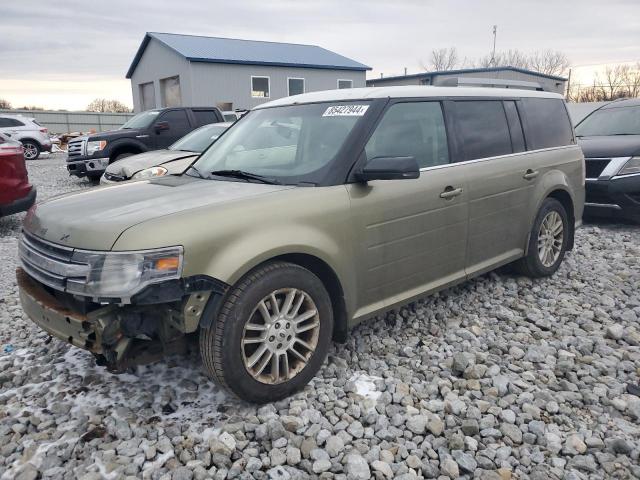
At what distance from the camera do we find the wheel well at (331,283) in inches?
125

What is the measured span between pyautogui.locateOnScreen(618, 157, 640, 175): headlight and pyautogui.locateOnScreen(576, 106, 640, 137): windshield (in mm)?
1205

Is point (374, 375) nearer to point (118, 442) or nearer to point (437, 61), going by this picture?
point (118, 442)

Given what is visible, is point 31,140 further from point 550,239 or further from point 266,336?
point 266,336

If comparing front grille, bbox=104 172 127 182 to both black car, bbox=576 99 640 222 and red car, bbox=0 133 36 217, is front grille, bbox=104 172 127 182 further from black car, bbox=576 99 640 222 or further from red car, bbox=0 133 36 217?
black car, bbox=576 99 640 222

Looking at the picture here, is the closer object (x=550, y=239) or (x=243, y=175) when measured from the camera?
(x=243, y=175)

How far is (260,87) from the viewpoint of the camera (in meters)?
26.3

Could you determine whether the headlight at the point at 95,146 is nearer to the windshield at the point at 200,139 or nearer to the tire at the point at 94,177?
the tire at the point at 94,177

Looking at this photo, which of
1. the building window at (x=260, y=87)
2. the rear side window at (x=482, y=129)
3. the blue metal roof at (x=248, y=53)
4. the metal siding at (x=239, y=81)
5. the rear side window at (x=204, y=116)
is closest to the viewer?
the rear side window at (x=482, y=129)

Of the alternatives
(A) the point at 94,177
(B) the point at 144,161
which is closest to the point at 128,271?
(B) the point at 144,161

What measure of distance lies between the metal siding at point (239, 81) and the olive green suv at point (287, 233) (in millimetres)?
21952

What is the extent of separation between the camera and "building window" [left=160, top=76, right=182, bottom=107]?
26109mm

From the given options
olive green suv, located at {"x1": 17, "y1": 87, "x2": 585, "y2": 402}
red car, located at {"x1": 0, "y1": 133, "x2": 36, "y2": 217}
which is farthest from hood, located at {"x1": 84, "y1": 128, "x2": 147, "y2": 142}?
olive green suv, located at {"x1": 17, "y1": 87, "x2": 585, "y2": 402}

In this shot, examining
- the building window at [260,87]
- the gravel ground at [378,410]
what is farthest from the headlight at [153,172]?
the building window at [260,87]

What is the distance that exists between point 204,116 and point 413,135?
31.1ft
